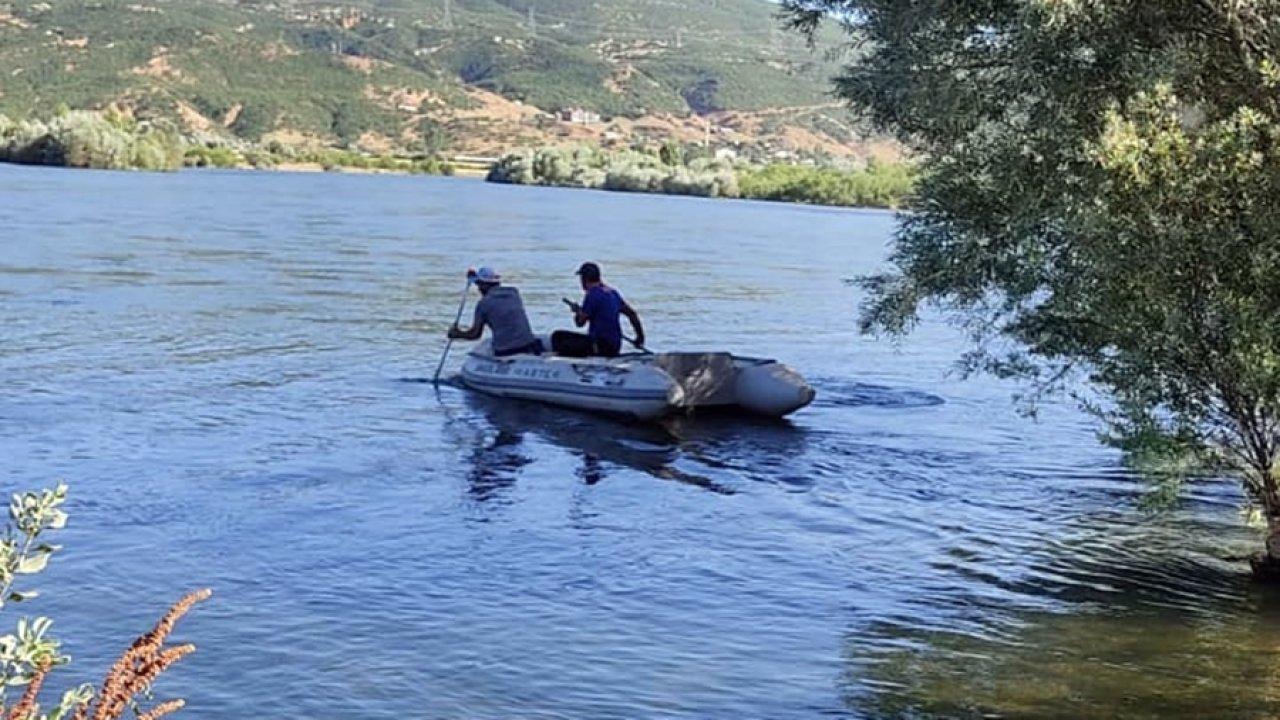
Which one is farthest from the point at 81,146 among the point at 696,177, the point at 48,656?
the point at 48,656

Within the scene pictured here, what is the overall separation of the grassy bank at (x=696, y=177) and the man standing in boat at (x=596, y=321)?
71014 mm

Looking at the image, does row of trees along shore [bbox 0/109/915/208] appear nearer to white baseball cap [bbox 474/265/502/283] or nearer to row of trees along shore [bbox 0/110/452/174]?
row of trees along shore [bbox 0/110/452/174]

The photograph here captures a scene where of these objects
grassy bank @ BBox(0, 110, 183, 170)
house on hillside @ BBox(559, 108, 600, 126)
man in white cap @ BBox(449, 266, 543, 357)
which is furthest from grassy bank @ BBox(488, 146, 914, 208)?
house on hillside @ BBox(559, 108, 600, 126)

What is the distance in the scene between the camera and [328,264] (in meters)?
38.0

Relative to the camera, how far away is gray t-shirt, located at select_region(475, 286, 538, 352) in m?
19.8

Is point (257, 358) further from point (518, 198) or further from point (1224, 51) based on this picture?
point (518, 198)

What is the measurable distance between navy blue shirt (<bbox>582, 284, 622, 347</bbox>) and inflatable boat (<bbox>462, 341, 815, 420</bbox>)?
0.92ft

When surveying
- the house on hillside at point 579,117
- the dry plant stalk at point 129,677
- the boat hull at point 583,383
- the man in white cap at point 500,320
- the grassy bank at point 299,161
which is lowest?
the boat hull at point 583,383

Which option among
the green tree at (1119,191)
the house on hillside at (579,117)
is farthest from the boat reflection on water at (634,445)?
the house on hillside at (579,117)

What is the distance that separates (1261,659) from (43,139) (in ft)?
293

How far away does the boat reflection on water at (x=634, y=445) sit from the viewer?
16.0m

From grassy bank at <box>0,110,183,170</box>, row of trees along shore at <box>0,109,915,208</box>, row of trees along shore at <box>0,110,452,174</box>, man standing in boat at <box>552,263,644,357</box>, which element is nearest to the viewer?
man standing in boat at <box>552,263,644,357</box>

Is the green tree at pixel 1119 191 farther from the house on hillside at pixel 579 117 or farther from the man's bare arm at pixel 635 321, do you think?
the house on hillside at pixel 579 117

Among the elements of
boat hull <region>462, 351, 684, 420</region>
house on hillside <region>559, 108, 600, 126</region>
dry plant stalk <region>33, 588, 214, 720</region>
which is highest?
house on hillside <region>559, 108, 600, 126</region>
